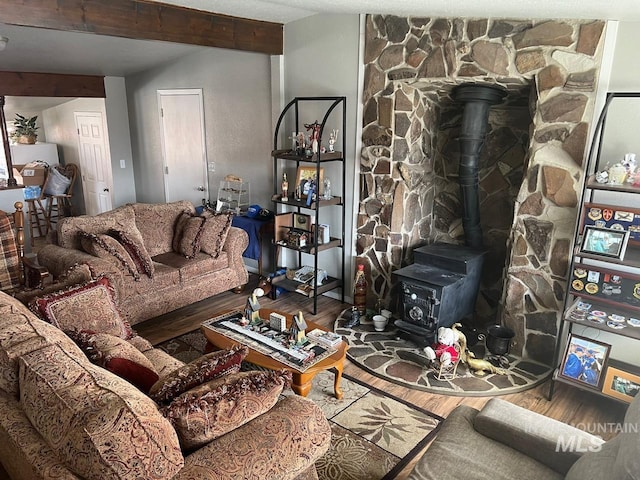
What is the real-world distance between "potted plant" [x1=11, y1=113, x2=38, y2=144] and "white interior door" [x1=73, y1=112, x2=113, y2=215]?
38.1 inches

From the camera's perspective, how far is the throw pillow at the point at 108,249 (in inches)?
148

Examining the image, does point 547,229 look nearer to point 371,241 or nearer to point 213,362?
point 371,241

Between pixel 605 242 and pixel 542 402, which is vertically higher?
pixel 605 242

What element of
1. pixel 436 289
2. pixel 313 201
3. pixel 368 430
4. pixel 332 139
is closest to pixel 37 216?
pixel 313 201

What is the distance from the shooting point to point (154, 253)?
179 inches

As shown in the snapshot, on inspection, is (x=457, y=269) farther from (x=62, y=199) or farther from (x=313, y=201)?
(x=62, y=199)

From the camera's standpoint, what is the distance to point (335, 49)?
4301 mm

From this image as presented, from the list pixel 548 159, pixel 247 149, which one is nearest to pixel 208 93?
pixel 247 149

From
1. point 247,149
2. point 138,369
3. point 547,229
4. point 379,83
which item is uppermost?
point 379,83

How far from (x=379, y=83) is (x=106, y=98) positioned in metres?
4.09

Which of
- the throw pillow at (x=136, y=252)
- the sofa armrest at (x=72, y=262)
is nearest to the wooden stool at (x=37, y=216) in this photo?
the sofa armrest at (x=72, y=262)

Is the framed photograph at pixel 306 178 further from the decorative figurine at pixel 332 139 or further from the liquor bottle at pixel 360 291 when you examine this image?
the liquor bottle at pixel 360 291

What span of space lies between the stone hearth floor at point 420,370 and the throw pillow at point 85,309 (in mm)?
1725

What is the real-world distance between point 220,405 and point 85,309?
4.54 feet
